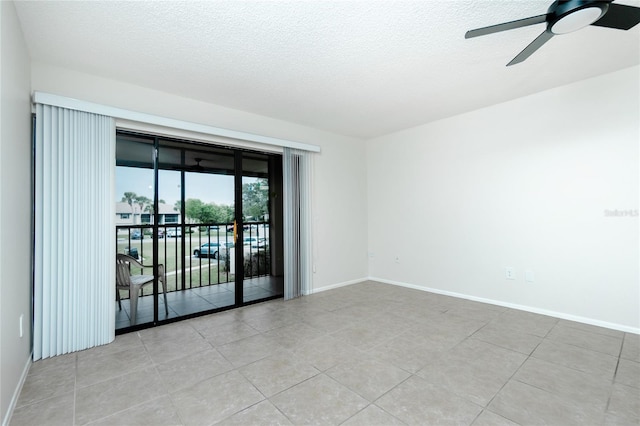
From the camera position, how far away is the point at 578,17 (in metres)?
1.75

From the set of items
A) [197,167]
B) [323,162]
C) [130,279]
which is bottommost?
[130,279]

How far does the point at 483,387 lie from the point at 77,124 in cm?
398

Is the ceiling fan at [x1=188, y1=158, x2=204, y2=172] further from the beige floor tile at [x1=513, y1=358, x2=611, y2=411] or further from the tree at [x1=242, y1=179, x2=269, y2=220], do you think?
the beige floor tile at [x1=513, y1=358, x2=611, y2=411]

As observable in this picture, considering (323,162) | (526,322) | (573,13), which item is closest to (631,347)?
(526,322)

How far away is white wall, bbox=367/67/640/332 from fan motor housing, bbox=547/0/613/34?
1.85m

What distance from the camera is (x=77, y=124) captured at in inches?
105

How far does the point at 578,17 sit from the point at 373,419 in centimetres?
269

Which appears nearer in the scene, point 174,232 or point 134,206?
point 134,206

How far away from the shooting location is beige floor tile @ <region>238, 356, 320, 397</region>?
2.06 metres

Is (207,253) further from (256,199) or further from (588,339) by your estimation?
(588,339)

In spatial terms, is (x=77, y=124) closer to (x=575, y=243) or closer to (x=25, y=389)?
(x=25, y=389)

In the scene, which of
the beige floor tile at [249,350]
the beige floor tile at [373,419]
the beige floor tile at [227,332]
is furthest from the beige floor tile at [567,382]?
the beige floor tile at [227,332]

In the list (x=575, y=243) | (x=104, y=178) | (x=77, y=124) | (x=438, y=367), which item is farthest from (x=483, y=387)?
(x=77, y=124)

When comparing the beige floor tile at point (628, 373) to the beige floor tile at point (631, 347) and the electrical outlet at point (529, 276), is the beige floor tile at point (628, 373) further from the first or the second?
the electrical outlet at point (529, 276)
